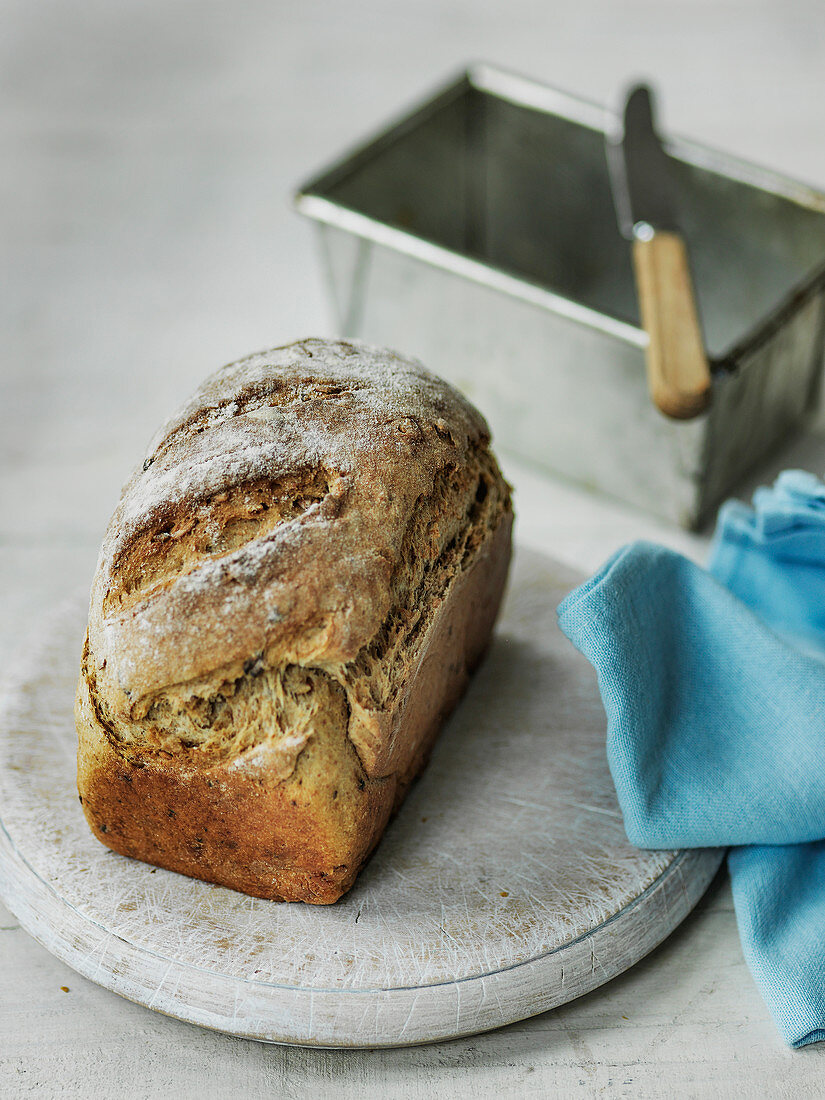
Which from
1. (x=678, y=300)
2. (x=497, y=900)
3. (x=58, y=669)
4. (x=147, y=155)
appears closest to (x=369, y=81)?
(x=147, y=155)

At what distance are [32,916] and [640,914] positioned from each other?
625 mm

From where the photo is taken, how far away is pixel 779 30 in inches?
124

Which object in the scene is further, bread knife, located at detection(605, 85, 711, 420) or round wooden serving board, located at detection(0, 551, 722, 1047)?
bread knife, located at detection(605, 85, 711, 420)

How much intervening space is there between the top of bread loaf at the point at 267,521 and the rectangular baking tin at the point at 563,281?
55 cm

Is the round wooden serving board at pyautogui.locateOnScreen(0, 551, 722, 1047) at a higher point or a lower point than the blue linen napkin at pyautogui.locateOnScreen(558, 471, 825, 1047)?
lower

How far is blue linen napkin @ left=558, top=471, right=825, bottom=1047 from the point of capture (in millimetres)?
1246

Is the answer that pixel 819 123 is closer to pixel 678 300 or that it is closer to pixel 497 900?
pixel 678 300

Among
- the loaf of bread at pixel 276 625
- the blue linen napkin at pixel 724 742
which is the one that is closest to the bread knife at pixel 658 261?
the blue linen napkin at pixel 724 742

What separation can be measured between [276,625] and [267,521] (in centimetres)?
13

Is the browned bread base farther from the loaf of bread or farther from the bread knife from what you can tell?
the bread knife

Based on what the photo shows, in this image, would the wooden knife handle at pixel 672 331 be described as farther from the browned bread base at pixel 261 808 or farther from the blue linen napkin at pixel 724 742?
the browned bread base at pixel 261 808

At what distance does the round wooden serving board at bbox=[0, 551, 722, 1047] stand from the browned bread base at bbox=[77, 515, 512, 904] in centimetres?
3

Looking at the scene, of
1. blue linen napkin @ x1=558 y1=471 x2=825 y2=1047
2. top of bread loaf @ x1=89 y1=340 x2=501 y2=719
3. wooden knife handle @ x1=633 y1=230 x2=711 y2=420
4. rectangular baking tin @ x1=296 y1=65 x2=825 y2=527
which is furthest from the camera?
rectangular baking tin @ x1=296 y1=65 x2=825 y2=527

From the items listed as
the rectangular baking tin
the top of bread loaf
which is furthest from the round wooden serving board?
the rectangular baking tin
